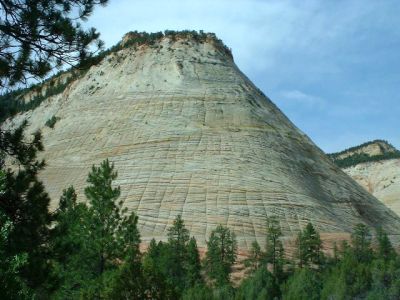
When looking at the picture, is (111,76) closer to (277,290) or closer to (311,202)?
(311,202)

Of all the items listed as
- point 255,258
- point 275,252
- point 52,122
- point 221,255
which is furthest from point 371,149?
point 221,255

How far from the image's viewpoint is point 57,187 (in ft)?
165

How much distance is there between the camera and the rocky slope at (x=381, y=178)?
96.9 metres

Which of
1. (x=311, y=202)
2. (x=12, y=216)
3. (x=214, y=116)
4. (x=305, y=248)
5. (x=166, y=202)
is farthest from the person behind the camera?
(x=214, y=116)

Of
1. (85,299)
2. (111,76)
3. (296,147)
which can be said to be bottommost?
(85,299)

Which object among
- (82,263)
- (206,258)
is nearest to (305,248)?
(206,258)

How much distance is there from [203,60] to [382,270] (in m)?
36.7

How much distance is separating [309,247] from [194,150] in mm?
15495

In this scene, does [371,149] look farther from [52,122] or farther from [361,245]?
A: [361,245]

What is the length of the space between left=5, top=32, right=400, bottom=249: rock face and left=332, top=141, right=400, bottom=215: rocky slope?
120 ft

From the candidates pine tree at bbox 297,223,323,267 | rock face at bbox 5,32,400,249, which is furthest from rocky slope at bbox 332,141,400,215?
pine tree at bbox 297,223,323,267

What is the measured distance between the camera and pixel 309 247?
40.6m

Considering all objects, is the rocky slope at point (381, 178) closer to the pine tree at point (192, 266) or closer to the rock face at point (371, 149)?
the rock face at point (371, 149)

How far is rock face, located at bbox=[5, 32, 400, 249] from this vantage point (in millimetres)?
45875
